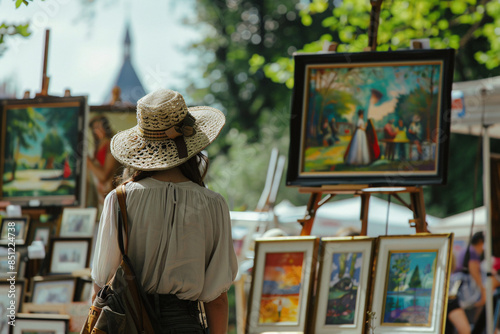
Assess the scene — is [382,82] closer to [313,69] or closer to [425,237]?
[313,69]

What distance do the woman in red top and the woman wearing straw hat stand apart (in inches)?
116

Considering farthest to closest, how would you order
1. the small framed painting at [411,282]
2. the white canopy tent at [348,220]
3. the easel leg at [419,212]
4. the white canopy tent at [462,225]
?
the white canopy tent at [348,220] → the white canopy tent at [462,225] → the easel leg at [419,212] → the small framed painting at [411,282]

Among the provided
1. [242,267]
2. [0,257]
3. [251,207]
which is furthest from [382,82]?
[251,207]

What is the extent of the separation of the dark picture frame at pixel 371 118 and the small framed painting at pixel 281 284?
1.21 feet

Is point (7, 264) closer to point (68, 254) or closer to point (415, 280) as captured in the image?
point (68, 254)

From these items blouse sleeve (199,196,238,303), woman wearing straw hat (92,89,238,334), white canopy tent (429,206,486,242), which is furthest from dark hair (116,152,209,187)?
white canopy tent (429,206,486,242)

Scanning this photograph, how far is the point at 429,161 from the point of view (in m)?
3.16

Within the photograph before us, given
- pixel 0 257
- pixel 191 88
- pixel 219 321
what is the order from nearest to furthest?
pixel 219 321 < pixel 0 257 < pixel 191 88

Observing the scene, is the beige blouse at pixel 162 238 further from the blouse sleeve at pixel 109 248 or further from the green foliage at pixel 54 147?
the green foliage at pixel 54 147

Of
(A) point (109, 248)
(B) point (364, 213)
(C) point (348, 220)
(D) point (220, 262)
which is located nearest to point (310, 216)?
(B) point (364, 213)

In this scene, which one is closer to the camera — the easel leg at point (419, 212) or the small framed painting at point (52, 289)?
the easel leg at point (419, 212)

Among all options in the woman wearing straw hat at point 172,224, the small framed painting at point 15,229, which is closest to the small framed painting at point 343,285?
the woman wearing straw hat at point 172,224

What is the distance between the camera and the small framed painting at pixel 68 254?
14.5ft

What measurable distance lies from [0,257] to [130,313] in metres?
2.58
